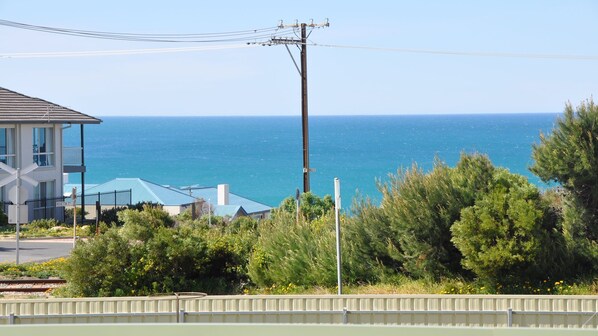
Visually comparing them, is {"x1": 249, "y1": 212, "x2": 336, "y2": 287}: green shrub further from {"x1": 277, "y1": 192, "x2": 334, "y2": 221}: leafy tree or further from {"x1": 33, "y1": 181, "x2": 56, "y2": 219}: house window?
{"x1": 33, "y1": 181, "x2": 56, "y2": 219}: house window

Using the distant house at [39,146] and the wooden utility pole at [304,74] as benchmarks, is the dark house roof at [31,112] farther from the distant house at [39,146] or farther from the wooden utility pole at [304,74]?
the wooden utility pole at [304,74]

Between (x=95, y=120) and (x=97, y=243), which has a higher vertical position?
(x=95, y=120)

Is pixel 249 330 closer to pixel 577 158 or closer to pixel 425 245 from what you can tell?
pixel 425 245

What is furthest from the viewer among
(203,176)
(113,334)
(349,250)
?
(203,176)

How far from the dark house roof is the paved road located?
32.1ft

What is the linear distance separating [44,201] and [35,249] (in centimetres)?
1306

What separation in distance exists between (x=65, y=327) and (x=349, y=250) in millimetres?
10322

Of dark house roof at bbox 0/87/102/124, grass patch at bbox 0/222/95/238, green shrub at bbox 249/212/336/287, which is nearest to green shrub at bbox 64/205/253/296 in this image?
green shrub at bbox 249/212/336/287

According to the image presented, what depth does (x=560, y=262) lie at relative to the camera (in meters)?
21.5

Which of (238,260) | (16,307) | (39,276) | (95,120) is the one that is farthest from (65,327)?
(95,120)

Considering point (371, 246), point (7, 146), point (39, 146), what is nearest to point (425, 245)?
point (371, 246)

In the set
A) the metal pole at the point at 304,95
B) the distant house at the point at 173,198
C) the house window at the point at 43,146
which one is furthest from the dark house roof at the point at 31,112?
the metal pole at the point at 304,95

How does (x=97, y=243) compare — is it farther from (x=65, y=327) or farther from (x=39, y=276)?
(x=65, y=327)

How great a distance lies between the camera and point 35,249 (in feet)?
112
